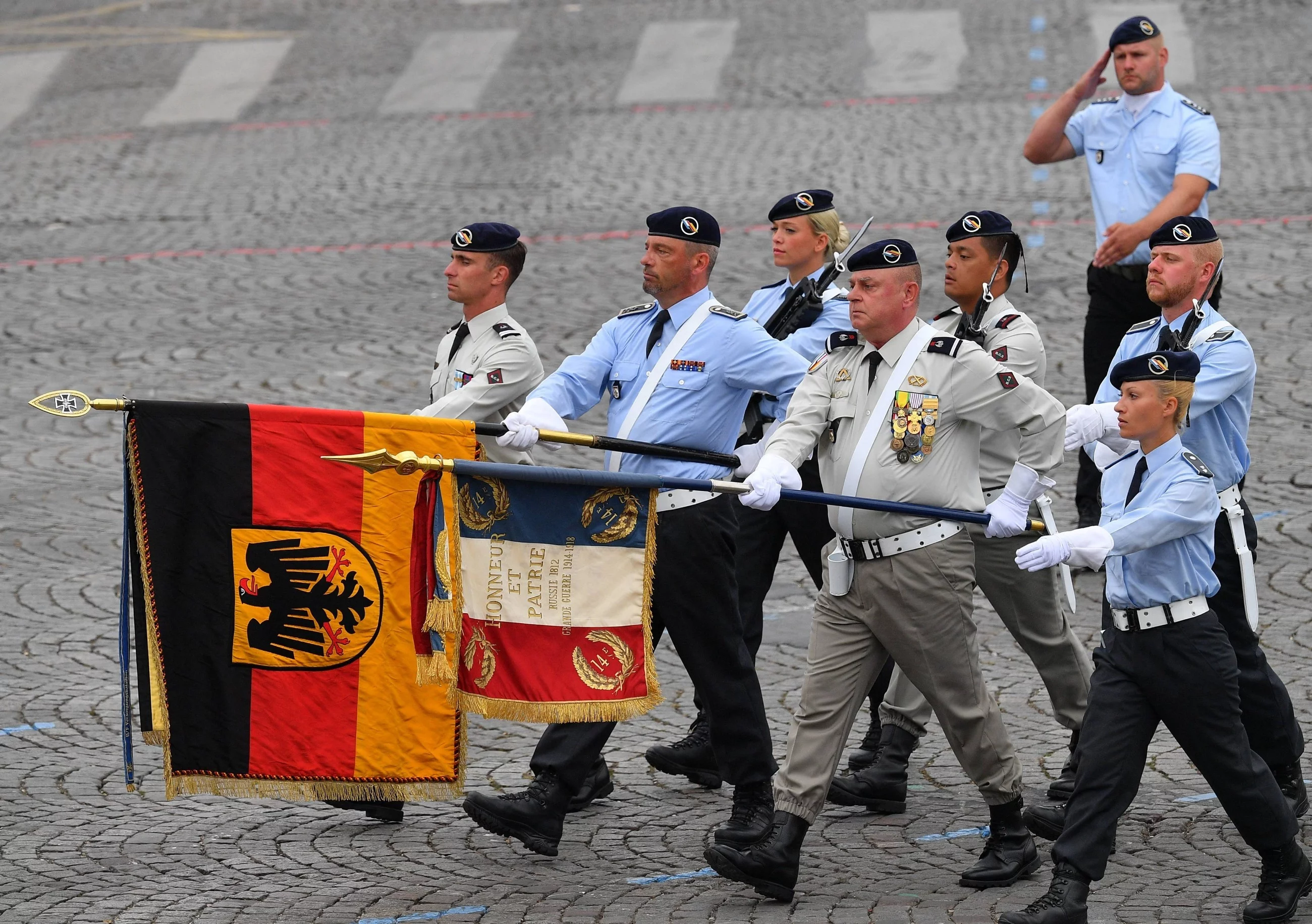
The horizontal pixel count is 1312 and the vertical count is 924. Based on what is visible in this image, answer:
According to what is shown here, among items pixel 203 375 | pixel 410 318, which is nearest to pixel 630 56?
pixel 410 318

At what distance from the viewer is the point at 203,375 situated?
12.7 metres

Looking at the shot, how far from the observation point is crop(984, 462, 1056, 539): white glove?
591 cm

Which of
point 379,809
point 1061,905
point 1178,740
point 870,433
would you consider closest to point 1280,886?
point 1178,740

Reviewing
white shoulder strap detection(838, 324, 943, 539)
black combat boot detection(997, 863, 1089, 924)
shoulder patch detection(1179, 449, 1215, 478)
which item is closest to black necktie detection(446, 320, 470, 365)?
white shoulder strap detection(838, 324, 943, 539)

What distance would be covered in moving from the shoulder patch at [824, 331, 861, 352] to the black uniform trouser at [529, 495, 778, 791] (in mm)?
644

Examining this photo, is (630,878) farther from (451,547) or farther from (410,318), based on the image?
(410,318)

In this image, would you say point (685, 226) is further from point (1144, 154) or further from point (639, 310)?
point (1144, 154)

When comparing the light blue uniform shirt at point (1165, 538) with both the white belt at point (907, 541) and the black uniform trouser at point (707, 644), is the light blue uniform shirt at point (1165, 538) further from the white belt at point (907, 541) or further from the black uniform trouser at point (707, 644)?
the black uniform trouser at point (707, 644)

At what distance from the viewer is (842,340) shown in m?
6.18

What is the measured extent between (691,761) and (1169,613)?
86.0 inches

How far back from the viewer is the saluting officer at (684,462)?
20.6 feet

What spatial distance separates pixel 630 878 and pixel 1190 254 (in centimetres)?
282

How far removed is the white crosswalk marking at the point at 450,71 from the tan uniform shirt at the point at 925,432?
49.9 ft

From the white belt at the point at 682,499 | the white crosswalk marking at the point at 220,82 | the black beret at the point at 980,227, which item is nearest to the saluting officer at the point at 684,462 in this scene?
the white belt at the point at 682,499
